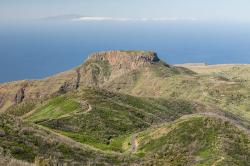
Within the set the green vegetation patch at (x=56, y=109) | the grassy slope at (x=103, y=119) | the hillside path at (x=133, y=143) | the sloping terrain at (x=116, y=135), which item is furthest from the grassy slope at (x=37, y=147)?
the green vegetation patch at (x=56, y=109)

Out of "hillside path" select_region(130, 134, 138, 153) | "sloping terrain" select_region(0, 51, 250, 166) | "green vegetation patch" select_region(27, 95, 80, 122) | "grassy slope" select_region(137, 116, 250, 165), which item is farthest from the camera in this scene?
"green vegetation patch" select_region(27, 95, 80, 122)

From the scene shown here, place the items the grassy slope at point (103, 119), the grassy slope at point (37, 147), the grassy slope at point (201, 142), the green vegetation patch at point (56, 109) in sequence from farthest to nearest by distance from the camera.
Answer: the green vegetation patch at point (56, 109)
the grassy slope at point (103, 119)
the grassy slope at point (201, 142)
the grassy slope at point (37, 147)

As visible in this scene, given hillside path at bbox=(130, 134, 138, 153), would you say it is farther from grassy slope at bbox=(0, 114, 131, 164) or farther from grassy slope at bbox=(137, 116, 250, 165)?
grassy slope at bbox=(0, 114, 131, 164)

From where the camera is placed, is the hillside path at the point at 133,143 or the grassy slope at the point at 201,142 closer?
the grassy slope at the point at 201,142

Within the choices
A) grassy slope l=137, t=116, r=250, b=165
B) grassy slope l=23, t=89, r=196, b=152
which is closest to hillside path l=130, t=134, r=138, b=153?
grassy slope l=137, t=116, r=250, b=165

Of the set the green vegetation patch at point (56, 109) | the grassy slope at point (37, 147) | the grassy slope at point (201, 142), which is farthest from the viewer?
the green vegetation patch at point (56, 109)

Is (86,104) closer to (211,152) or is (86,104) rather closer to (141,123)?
(141,123)

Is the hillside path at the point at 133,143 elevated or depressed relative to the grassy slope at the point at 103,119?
elevated

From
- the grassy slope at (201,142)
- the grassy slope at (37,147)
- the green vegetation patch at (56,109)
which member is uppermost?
the grassy slope at (37,147)

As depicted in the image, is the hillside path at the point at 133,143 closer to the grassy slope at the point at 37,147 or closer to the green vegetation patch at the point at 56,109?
the grassy slope at the point at 37,147

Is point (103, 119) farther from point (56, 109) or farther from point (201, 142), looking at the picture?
point (201, 142)

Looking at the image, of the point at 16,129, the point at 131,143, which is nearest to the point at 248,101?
the point at 131,143
